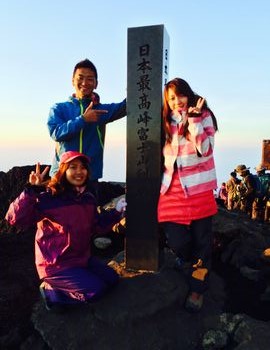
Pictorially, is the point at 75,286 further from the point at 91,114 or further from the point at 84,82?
the point at 84,82

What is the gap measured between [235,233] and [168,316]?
2.18 metres

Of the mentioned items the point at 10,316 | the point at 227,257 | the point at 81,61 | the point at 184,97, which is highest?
the point at 81,61

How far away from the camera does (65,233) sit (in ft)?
13.8

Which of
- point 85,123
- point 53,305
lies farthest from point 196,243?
point 85,123

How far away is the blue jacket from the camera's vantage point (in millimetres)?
4734

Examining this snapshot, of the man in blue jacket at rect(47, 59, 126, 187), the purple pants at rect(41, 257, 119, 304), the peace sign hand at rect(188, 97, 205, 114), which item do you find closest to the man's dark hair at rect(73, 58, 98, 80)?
the man in blue jacket at rect(47, 59, 126, 187)

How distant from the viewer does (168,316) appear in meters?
4.34

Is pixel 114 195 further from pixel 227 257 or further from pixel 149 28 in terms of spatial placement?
pixel 149 28

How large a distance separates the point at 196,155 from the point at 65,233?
5.17 ft

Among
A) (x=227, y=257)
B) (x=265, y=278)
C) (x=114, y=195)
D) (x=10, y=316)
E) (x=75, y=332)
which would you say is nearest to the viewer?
(x=75, y=332)

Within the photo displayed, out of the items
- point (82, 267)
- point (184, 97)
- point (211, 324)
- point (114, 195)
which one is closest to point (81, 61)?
point (184, 97)

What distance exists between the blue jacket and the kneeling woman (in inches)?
19.2

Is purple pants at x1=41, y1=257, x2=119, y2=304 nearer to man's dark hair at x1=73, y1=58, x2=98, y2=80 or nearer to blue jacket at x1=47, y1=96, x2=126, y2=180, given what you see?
blue jacket at x1=47, y1=96, x2=126, y2=180

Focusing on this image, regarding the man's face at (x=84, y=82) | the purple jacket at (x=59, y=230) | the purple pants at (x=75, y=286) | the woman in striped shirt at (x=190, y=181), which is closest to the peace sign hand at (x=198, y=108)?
the woman in striped shirt at (x=190, y=181)
